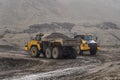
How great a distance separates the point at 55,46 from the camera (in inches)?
963

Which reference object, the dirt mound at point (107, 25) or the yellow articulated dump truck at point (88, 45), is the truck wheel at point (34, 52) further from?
the dirt mound at point (107, 25)

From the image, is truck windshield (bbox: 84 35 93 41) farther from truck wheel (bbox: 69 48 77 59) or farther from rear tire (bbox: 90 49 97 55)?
truck wheel (bbox: 69 48 77 59)

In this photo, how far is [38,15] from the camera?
67500 mm

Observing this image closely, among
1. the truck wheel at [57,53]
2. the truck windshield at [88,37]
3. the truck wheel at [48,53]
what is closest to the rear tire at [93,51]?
the truck windshield at [88,37]

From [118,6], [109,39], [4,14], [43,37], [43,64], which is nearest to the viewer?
[43,64]

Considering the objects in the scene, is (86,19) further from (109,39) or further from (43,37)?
(43,37)

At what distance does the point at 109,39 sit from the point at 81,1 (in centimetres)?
3753

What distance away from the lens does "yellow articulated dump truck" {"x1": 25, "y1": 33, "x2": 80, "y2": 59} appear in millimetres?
23763

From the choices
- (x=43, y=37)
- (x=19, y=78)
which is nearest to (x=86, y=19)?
(x=43, y=37)

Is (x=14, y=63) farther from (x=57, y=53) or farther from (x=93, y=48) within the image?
(x=93, y=48)

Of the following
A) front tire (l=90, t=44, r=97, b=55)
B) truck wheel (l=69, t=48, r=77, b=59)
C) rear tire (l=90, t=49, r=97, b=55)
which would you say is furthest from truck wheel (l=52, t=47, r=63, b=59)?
rear tire (l=90, t=49, r=97, b=55)

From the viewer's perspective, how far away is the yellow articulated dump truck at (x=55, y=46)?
78.0ft

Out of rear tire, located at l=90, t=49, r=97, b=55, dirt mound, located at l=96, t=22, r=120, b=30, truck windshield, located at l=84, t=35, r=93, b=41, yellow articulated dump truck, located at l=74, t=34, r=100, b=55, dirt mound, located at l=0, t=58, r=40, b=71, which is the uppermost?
dirt mound, located at l=96, t=22, r=120, b=30

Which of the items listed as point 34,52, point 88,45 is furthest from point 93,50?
point 34,52
